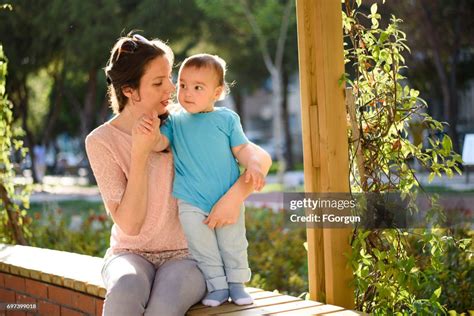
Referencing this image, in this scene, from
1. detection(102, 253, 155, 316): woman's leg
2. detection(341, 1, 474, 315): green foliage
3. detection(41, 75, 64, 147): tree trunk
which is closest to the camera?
detection(102, 253, 155, 316): woman's leg

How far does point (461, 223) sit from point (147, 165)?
354 cm

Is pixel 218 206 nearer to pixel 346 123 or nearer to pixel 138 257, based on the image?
pixel 138 257

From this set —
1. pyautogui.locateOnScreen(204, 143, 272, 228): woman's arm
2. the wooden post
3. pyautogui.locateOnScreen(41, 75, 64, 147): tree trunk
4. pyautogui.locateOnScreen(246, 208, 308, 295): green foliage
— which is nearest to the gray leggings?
pyautogui.locateOnScreen(204, 143, 272, 228): woman's arm

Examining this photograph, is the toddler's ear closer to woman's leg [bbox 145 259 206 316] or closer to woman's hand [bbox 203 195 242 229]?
woman's hand [bbox 203 195 242 229]

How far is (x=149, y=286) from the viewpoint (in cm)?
270

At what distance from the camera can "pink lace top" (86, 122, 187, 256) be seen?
291 cm

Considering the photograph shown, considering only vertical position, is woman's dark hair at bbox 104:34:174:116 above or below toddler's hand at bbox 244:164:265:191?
above

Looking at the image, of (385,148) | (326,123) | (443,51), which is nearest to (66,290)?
(326,123)

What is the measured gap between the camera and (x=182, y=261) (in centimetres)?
283

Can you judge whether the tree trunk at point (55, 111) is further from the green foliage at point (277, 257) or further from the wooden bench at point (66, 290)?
the wooden bench at point (66, 290)

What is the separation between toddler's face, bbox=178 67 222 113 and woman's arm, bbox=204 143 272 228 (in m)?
0.24

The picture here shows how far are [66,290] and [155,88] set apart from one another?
1.10 m

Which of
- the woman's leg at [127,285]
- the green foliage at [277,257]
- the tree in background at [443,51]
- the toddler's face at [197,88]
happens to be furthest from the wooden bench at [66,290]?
the tree in background at [443,51]

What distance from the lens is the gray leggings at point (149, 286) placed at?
259 centimetres
